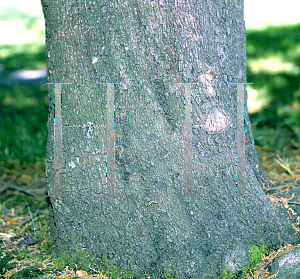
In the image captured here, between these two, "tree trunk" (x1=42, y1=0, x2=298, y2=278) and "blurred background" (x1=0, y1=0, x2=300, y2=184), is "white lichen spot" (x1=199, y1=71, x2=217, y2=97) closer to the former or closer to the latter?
"tree trunk" (x1=42, y1=0, x2=298, y2=278)

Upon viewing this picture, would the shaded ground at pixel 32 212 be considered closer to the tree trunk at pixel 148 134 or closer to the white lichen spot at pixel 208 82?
the tree trunk at pixel 148 134

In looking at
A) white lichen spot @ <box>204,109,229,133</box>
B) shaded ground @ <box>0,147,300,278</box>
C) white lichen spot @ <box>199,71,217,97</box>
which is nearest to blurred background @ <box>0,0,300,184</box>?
shaded ground @ <box>0,147,300,278</box>

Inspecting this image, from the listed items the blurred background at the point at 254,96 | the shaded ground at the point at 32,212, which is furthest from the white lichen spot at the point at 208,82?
the blurred background at the point at 254,96

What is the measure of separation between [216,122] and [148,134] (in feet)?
1.13

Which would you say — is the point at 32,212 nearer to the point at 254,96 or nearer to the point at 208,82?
the point at 208,82

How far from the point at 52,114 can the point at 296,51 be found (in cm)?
514

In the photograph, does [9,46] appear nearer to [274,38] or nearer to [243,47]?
[274,38]

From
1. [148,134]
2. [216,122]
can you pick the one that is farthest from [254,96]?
[148,134]

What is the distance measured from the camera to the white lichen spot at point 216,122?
1824 mm

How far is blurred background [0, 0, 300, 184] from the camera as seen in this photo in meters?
3.66

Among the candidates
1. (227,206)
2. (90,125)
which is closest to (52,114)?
(90,125)

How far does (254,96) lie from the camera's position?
15.8 feet

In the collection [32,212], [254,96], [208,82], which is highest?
[208,82]

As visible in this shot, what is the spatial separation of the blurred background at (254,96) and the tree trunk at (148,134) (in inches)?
53.2
